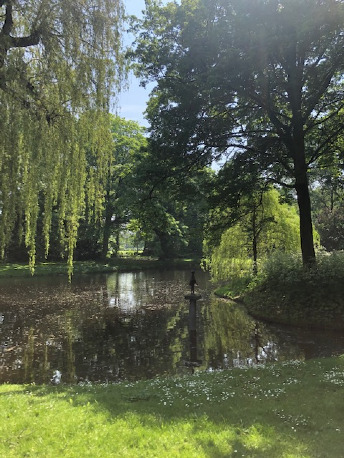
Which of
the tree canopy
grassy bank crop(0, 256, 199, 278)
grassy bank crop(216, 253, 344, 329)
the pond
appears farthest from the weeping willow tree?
grassy bank crop(0, 256, 199, 278)

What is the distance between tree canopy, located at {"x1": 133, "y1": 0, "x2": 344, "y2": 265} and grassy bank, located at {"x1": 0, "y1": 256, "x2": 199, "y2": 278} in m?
21.8

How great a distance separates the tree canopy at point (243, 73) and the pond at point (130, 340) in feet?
14.5

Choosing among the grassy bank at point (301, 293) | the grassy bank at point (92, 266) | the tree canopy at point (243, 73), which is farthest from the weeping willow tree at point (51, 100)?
the grassy bank at point (92, 266)

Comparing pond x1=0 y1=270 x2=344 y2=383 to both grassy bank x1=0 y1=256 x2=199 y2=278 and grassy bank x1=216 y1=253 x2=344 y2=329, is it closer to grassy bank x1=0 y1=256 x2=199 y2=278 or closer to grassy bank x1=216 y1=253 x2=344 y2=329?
grassy bank x1=216 y1=253 x2=344 y2=329

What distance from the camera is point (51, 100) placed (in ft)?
23.3

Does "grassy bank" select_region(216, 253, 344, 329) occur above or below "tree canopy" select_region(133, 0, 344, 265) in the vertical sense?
below

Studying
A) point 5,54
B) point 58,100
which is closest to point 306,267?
point 58,100

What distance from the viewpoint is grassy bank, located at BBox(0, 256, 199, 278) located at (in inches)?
1220

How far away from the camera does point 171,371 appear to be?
27.7 ft

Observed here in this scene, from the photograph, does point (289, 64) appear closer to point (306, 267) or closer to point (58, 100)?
point (306, 267)

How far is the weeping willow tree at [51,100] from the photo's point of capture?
6.50 metres

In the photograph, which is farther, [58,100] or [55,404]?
[58,100]

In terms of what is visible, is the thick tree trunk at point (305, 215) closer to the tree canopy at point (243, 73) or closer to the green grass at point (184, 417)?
the tree canopy at point (243, 73)

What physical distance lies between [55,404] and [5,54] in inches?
244
